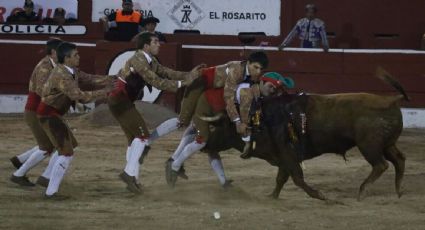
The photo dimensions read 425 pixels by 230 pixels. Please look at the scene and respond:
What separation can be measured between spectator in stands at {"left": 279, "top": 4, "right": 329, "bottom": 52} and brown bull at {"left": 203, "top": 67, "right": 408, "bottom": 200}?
6.38 meters

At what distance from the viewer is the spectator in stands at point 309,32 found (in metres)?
14.9

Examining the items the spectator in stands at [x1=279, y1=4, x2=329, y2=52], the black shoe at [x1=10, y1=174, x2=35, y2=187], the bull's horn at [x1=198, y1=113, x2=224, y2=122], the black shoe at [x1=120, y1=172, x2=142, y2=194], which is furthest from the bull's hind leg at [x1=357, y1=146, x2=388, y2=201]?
the spectator in stands at [x1=279, y1=4, x2=329, y2=52]

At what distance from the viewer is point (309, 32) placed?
49.4 ft

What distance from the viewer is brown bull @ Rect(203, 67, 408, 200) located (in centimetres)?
836

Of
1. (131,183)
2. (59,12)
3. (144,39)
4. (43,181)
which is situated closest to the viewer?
(131,183)

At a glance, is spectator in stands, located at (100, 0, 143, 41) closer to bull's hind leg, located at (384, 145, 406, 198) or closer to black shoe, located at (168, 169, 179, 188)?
black shoe, located at (168, 169, 179, 188)

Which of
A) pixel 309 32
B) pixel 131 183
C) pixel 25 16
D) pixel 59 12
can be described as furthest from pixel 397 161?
pixel 25 16

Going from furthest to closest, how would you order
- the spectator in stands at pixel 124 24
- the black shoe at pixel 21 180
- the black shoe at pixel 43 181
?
the spectator in stands at pixel 124 24 → the black shoe at pixel 21 180 → the black shoe at pixel 43 181

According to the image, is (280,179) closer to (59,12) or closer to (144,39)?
(144,39)

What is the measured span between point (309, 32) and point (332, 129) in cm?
675

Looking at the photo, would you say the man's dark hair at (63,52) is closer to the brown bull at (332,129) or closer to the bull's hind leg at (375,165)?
the brown bull at (332,129)

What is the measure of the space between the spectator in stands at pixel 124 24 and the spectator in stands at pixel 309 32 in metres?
2.18

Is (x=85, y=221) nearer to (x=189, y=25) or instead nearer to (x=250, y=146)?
(x=250, y=146)

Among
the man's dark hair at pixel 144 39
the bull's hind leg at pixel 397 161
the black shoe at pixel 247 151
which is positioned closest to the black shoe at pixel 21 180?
the man's dark hair at pixel 144 39
